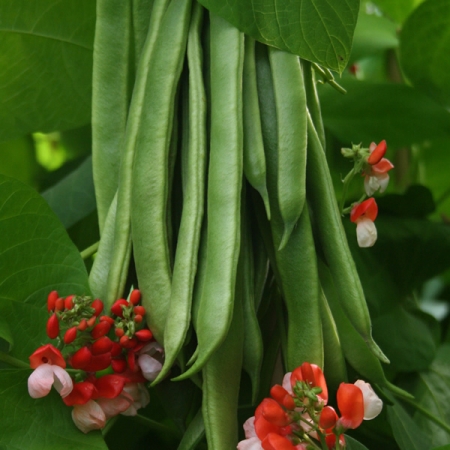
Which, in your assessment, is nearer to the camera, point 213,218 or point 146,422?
point 213,218

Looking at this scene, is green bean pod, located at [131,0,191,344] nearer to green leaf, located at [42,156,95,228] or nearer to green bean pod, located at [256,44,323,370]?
green bean pod, located at [256,44,323,370]

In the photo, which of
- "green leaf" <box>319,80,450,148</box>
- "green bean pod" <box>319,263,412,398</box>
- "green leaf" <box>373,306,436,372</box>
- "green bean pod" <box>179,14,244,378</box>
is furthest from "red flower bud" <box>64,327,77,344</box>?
"green leaf" <box>319,80,450,148</box>

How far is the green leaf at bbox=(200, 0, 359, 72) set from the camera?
24.1 inches

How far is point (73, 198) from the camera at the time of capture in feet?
3.31

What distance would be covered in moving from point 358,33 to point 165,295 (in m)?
0.73

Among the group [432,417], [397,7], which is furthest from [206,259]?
[397,7]

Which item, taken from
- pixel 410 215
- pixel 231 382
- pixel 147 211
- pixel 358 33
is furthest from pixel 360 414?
pixel 358 33

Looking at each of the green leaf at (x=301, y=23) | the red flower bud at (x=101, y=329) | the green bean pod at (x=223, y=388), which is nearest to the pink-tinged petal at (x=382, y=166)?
the green leaf at (x=301, y=23)

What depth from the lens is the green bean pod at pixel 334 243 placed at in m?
0.59

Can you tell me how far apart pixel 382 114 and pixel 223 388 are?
66 cm

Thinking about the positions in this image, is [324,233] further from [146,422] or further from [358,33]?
[358,33]

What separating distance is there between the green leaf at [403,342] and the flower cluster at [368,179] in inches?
11.2

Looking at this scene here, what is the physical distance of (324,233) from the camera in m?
0.61

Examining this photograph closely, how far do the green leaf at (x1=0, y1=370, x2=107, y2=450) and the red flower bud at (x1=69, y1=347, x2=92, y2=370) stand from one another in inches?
2.2
